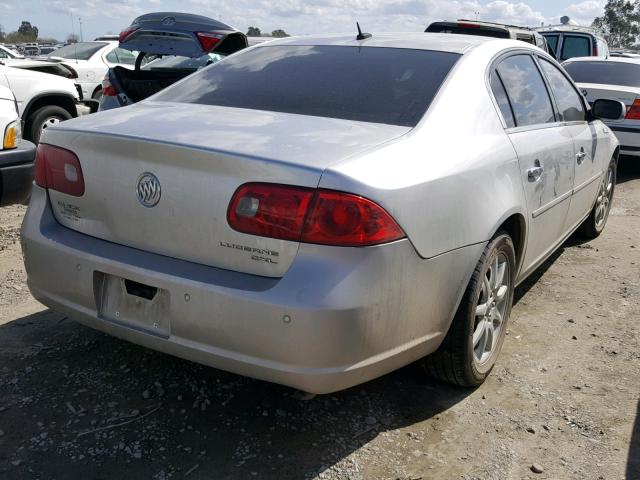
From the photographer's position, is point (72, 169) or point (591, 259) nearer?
point (72, 169)

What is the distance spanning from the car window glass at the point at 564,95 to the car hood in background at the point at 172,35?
301 centimetres

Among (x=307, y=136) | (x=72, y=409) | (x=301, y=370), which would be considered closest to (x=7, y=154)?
(x=72, y=409)

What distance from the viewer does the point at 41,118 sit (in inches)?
305

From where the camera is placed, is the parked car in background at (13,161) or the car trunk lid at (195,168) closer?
the car trunk lid at (195,168)

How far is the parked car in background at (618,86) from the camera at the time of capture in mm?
8242

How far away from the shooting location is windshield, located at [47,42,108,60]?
43.4 ft

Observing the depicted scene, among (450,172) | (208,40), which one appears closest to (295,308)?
(450,172)

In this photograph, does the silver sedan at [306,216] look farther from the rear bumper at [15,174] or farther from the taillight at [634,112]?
the taillight at [634,112]

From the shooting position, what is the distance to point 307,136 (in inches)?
102

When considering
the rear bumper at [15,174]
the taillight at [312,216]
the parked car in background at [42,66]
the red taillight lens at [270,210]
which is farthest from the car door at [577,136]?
the parked car in background at [42,66]

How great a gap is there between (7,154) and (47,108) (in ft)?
11.8

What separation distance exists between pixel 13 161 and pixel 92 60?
9222 millimetres

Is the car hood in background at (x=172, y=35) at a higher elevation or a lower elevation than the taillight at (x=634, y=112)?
higher

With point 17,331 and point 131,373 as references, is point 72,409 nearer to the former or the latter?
point 131,373
